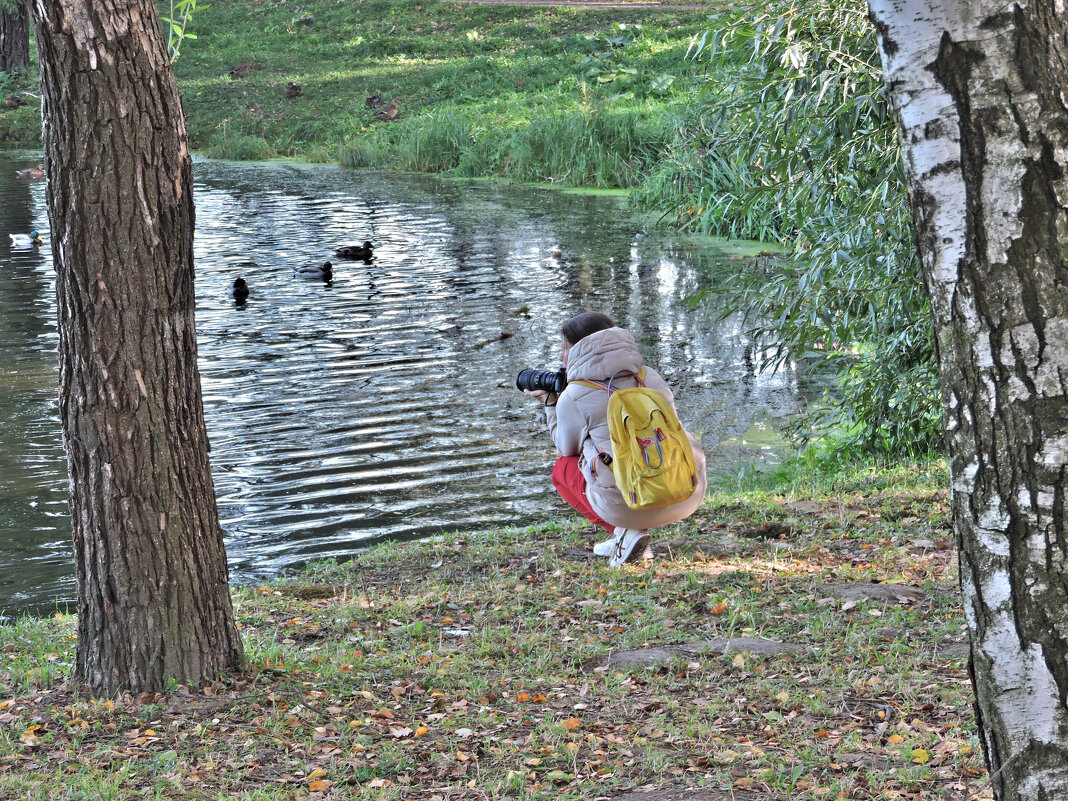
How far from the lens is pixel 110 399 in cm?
355

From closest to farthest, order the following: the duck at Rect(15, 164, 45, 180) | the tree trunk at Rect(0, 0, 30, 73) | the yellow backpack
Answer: the yellow backpack
the duck at Rect(15, 164, 45, 180)
the tree trunk at Rect(0, 0, 30, 73)

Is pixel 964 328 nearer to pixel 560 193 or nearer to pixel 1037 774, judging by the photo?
pixel 1037 774

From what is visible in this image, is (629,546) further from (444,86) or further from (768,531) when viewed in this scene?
(444,86)

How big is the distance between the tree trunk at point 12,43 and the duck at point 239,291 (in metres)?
27.3

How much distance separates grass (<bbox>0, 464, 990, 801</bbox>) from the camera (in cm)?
314

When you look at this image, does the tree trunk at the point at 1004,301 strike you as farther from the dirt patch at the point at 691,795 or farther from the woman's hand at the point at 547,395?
the woman's hand at the point at 547,395

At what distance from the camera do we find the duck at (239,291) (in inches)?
522

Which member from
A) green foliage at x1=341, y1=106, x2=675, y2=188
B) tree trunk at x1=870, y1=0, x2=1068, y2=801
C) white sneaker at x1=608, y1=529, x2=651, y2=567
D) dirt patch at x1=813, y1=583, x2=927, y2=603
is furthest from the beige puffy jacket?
green foliage at x1=341, y1=106, x2=675, y2=188

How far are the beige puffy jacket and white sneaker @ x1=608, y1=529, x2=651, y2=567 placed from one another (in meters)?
0.12

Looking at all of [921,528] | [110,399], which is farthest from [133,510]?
[921,528]

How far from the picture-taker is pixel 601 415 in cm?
503

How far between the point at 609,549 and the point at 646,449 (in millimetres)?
894

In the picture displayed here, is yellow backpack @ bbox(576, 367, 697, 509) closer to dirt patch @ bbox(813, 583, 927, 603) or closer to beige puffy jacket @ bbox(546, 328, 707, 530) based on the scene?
beige puffy jacket @ bbox(546, 328, 707, 530)

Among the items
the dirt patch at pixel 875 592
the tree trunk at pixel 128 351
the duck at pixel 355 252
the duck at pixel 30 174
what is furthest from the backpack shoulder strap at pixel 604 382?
the duck at pixel 30 174
